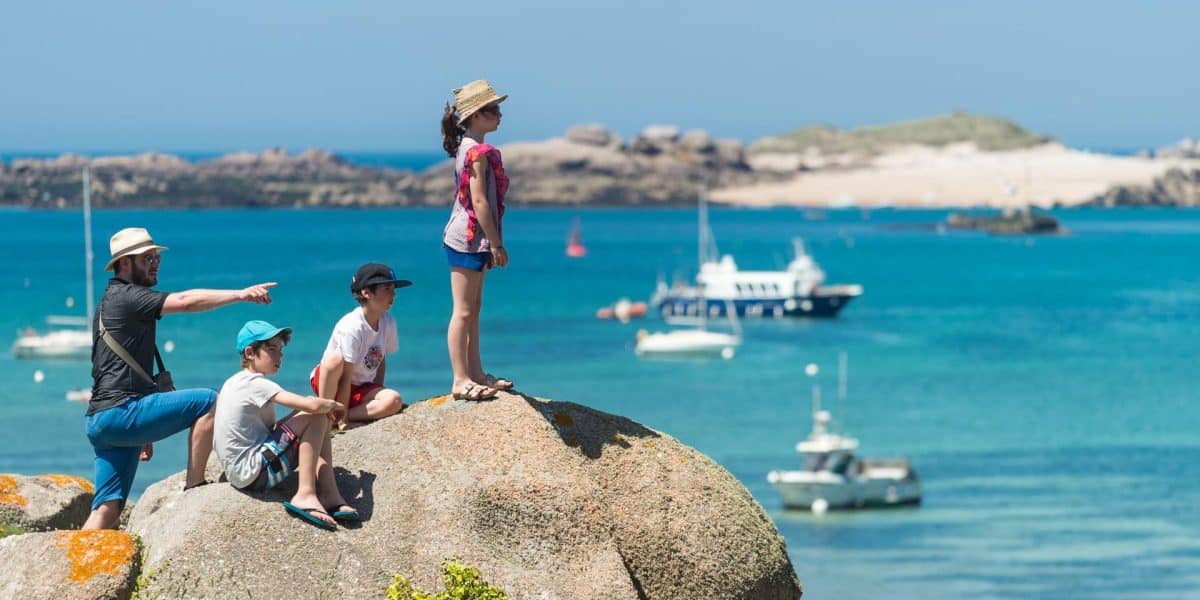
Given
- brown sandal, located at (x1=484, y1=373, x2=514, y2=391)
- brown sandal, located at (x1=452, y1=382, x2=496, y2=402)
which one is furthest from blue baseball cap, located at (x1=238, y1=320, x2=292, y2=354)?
brown sandal, located at (x1=484, y1=373, x2=514, y2=391)

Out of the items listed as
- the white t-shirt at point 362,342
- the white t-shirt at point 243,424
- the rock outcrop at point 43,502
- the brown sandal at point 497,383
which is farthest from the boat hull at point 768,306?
the white t-shirt at point 243,424

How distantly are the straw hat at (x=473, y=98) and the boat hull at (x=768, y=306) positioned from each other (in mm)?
97687

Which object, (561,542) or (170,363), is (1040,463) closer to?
(170,363)

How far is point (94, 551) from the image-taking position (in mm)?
10617

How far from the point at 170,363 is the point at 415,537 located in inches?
2631

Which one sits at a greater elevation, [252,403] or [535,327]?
[252,403]

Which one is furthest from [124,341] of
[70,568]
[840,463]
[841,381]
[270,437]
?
[841,381]

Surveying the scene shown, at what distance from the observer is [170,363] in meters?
75.6

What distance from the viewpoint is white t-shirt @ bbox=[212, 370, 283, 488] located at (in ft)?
35.3

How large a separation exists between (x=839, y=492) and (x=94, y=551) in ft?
140

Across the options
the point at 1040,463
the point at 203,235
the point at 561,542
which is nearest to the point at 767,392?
the point at 1040,463

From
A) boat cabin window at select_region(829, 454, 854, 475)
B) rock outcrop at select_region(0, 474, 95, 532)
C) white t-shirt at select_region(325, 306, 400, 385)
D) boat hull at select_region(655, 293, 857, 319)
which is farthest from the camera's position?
boat hull at select_region(655, 293, 857, 319)

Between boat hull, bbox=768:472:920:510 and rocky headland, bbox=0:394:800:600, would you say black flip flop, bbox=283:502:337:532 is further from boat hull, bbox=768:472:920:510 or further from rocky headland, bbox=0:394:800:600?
boat hull, bbox=768:472:920:510

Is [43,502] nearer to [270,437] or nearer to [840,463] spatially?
[270,437]
